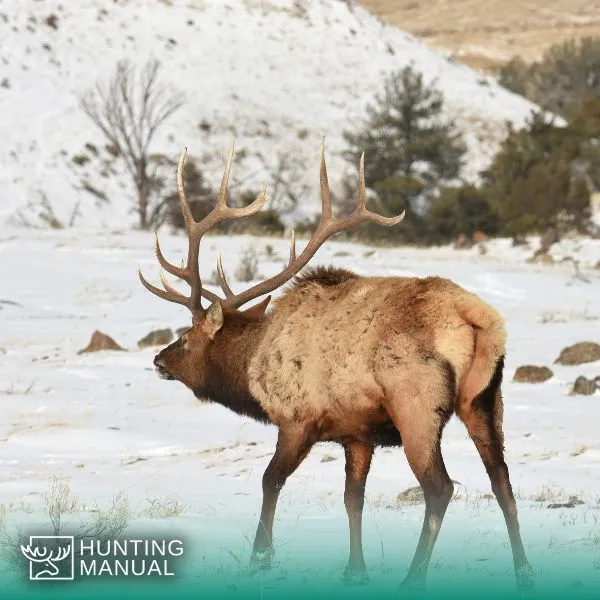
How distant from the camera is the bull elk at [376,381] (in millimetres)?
5898

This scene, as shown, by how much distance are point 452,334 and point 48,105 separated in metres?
38.0

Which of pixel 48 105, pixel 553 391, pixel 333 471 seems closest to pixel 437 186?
pixel 48 105

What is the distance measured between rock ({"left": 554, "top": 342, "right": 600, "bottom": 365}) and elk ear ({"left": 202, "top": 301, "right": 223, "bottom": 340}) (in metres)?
6.85

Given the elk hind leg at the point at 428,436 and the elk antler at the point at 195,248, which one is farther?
the elk antler at the point at 195,248

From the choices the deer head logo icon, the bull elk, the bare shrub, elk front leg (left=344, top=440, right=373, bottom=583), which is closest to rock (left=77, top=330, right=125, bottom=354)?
the bull elk

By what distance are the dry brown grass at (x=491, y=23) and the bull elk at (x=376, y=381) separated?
9887 centimetres

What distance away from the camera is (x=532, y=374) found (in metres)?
12.5

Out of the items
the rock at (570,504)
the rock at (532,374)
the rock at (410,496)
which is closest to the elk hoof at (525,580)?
the rock at (570,504)

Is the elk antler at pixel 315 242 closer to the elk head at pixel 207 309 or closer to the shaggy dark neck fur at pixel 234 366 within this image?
the elk head at pixel 207 309

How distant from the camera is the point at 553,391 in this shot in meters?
12.0

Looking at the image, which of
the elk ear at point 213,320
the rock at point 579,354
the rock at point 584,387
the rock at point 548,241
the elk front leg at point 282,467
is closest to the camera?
the elk front leg at point 282,467

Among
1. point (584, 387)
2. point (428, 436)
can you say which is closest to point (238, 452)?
point (584, 387)

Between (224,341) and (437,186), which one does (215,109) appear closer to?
(437,186)

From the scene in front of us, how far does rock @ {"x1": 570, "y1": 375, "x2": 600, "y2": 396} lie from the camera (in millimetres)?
11602
